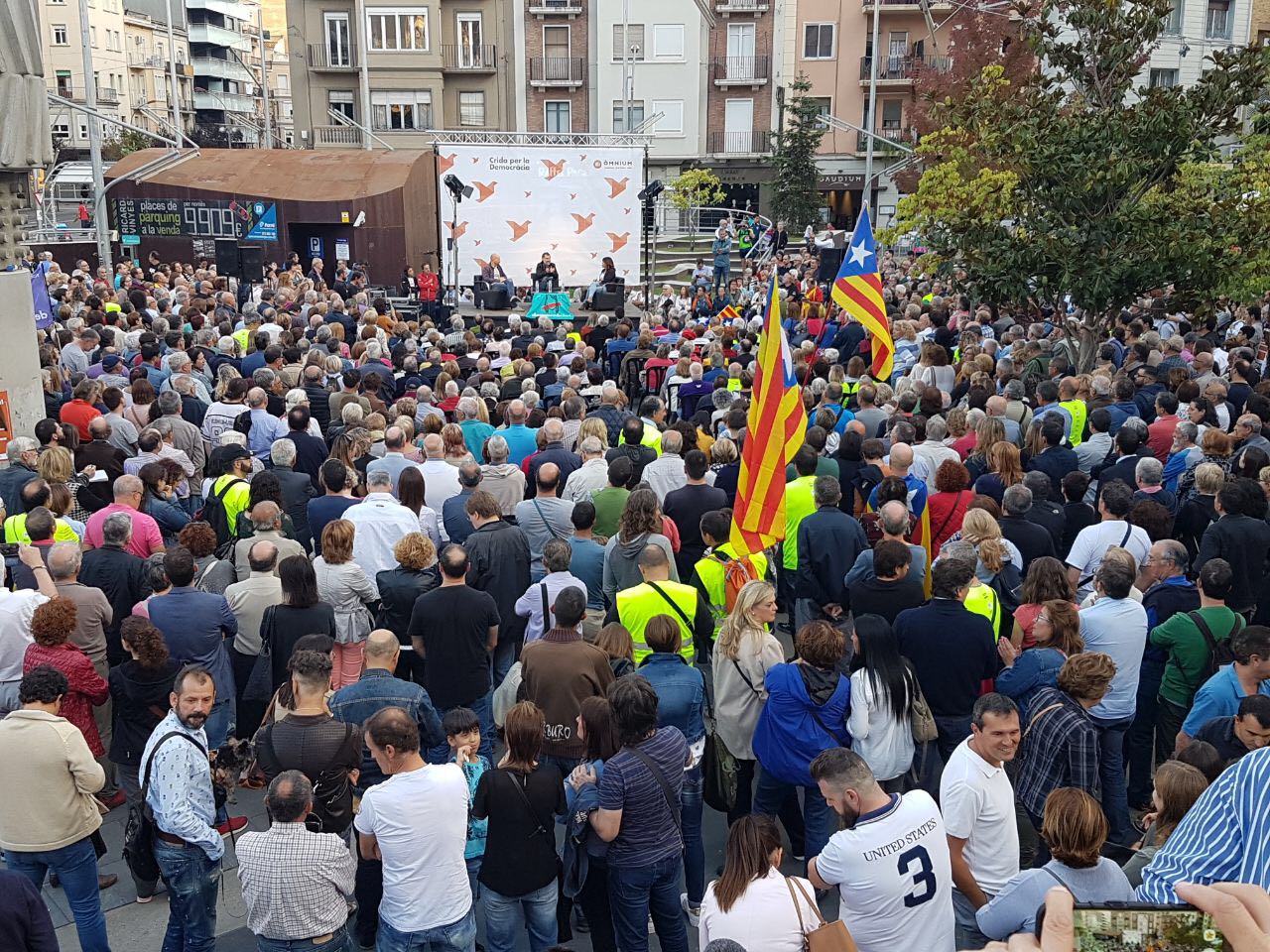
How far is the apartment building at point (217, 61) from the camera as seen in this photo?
77.9 metres

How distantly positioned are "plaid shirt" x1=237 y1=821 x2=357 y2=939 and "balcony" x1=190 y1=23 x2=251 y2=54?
8439cm

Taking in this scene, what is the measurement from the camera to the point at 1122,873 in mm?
3828

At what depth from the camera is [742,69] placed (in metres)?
46.6

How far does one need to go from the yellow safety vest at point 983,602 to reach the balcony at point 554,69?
4328cm

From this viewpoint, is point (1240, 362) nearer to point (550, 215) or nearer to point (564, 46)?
point (550, 215)

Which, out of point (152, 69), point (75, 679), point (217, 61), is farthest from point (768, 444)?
point (217, 61)

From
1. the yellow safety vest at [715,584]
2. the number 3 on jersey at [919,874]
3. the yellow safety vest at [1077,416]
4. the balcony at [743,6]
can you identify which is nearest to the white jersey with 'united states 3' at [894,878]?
the number 3 on jersey at [919,874]

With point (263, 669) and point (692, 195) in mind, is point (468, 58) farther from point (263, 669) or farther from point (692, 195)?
point (263, 669)

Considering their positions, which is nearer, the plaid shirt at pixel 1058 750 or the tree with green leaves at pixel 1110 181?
the plaid shirt at pixel 1058 750

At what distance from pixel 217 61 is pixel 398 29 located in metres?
41.6

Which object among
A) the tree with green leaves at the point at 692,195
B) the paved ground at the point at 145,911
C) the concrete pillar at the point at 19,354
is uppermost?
the tree with green leaves at the point at 692,195

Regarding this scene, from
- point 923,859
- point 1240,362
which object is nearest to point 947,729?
point 923,859

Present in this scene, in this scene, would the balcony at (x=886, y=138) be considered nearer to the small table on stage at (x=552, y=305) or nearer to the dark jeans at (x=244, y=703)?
the small table on stage at (x=552, y=305)

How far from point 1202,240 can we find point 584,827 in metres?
10.4
